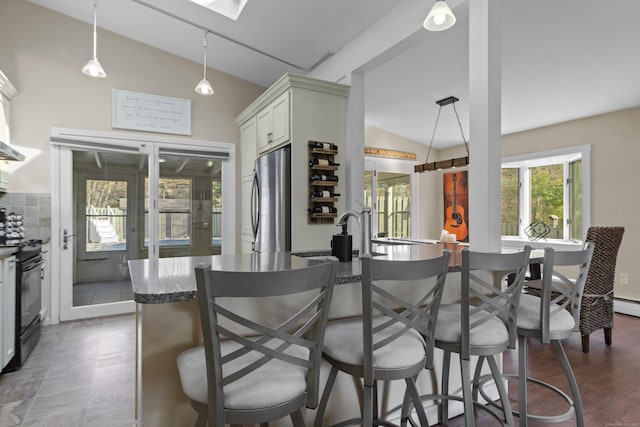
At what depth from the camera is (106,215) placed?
4.23 meters

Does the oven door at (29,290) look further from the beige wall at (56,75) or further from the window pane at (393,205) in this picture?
the window pane at (393,205)

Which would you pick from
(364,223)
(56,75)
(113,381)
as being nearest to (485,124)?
(364,223)

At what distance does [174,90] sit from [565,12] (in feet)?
13.4

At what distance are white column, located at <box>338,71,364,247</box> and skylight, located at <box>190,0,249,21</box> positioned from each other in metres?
1.28

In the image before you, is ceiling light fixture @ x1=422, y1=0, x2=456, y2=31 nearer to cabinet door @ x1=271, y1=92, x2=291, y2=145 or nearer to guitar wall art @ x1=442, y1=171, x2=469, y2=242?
cabinet door @ x1=271, y1=92, x2=291, y2=145

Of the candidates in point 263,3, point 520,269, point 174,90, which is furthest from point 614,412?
point 174,90

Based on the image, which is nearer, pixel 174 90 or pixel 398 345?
pixel 398 345

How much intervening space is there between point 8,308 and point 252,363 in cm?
255

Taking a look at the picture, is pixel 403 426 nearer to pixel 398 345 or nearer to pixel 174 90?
pixel 398 345

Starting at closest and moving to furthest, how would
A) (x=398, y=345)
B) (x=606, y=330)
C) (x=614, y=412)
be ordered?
(x=398, y=345) < (x=614, y=412) < (x=606, y=330)

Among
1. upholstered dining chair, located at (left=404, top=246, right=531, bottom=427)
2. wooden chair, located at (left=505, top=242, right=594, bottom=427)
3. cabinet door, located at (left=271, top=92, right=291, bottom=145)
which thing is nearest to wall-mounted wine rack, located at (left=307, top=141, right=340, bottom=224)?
cabinet door, located at (left=271, top=92, right=291, bottom=145)

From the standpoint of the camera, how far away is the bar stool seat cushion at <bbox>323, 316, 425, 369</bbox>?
4.20 ft

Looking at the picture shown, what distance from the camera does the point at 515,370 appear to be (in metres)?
2.67

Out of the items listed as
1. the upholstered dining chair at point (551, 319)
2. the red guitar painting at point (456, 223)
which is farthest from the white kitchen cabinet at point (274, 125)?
the red guitar painting at point (456, 223)
